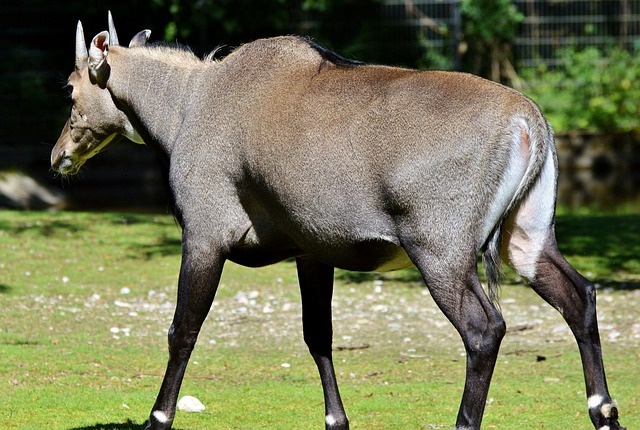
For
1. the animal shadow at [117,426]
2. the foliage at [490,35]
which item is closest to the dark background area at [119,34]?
the foliage at [490,35]

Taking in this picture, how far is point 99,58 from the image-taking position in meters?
6.21

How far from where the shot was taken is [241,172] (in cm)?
549

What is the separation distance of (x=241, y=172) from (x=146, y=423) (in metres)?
1.62

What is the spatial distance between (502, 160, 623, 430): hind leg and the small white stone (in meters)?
2.21

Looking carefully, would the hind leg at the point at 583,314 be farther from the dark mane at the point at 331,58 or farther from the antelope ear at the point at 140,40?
the antelope ear at the point at 140,40

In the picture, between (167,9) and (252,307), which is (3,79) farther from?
(252,307)

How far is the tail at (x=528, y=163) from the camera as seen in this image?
488cm

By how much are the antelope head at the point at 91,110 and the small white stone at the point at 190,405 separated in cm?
160

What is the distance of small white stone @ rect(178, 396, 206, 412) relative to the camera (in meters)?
6.41

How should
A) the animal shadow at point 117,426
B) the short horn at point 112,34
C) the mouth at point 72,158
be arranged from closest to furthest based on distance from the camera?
the animal shadow at point 117,426, the short horn at point 112,34, the mouth at point 72,158

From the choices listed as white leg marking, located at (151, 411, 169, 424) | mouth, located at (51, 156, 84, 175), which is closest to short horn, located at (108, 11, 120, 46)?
mouth, located at (51, 156, 84, 175)

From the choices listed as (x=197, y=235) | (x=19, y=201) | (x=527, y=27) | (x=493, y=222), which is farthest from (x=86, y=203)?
(x=493, y=222)

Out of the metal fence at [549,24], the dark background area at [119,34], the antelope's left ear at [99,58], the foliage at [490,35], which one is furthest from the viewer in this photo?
the metal fence at [549,24]

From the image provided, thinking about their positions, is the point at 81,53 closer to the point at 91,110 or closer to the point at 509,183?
the point at 91,110
